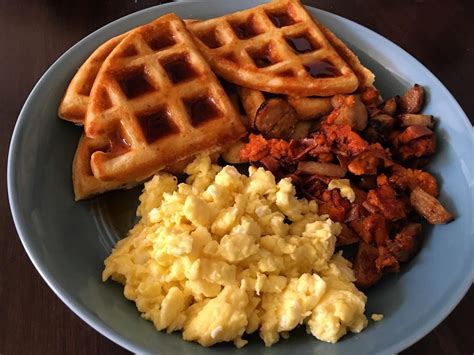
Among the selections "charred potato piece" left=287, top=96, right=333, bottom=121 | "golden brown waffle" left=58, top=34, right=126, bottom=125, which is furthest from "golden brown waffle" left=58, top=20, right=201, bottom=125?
"charred potato piece" left=287, top=96, right=333, bottom=121

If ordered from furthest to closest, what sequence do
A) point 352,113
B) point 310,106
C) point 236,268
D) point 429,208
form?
1. point 310,106
2. point 352,113
3. point 429,208
4. point 236,268

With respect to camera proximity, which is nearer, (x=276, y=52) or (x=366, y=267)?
(x=366, y=267)

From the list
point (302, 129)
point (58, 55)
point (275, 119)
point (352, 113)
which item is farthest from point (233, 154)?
point (58, 55)

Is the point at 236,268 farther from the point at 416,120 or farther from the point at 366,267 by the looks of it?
the point at 416,120

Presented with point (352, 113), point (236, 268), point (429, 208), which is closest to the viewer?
point (236, 268)

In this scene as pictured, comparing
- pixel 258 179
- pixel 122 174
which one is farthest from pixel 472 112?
pixel 122 174

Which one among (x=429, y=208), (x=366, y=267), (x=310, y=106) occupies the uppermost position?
(x=310, y=106)

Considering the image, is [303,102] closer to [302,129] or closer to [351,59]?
[302,129]

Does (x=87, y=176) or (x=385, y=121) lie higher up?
(x=385, y=121)
